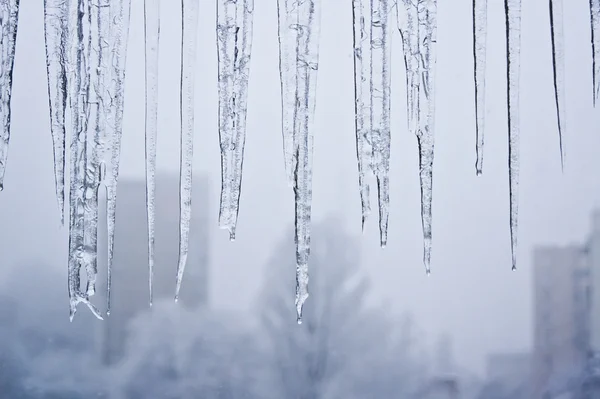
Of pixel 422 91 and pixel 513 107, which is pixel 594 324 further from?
pixel 422 91

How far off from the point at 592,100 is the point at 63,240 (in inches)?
45.5

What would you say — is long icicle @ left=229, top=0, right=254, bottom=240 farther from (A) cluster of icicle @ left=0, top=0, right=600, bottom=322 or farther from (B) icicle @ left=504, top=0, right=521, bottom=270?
(B) icicle @ left=504, top=0, right=521, bottom=270

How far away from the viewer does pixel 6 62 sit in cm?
Answer: 129

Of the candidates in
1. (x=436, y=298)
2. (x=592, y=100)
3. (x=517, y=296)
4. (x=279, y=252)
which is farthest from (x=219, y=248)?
(x=592, y=100)

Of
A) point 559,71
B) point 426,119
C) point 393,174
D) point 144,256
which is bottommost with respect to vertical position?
point 144,256

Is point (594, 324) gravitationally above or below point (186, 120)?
below

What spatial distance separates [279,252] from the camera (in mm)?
1291

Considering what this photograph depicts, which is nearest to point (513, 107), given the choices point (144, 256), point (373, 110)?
point (373, 110)

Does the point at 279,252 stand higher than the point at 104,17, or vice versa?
the point at 104,17

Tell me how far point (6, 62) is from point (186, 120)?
15.3 inches

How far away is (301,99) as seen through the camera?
130cm

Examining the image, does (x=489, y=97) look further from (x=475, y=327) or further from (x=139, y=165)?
(x=139, y=165)

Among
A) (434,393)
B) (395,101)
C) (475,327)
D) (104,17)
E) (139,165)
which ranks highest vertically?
(104,17)

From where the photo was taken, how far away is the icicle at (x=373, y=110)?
4.27 feet
